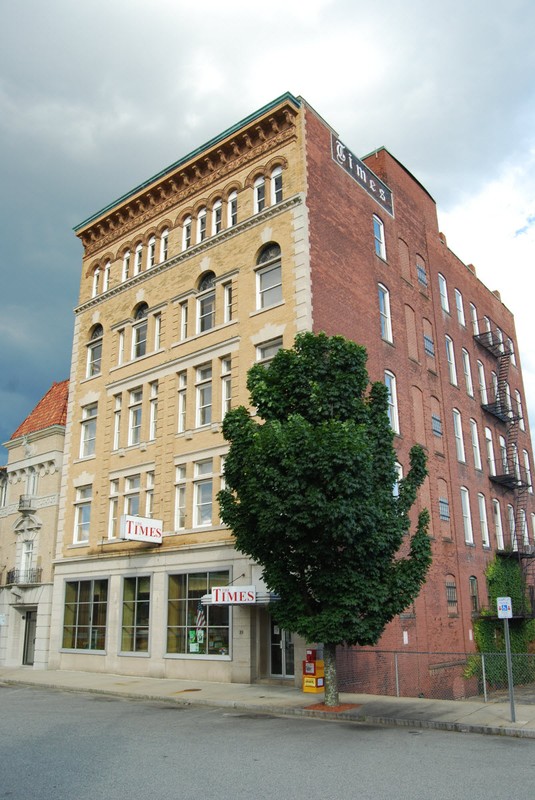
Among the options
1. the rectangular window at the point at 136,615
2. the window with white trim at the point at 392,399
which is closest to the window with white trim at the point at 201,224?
the window with white trim at the point at 392,399

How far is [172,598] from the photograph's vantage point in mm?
26188

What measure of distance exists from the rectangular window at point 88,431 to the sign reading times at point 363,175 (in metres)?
15.7

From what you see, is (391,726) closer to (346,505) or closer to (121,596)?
(346,505)

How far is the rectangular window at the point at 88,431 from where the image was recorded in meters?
32.6

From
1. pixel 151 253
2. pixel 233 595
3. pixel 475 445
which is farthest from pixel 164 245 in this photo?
pixel 475 445

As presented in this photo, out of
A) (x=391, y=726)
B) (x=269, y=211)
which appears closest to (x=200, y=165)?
(x=269, y=211)

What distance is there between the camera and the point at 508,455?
131 ft

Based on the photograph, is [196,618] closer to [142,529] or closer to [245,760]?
[142,529]

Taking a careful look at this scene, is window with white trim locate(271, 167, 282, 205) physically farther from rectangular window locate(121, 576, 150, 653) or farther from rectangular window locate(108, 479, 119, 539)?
rectangular window locate(121, 576, 150, 653)

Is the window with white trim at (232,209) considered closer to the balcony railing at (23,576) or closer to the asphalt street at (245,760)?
the balcony railing at (23,576)

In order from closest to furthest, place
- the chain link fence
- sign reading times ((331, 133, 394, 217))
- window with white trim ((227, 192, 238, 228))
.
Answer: the chain link fence
window with white trim ((227, 192, 238, 228))
sign reading times ((331, 133, 394, 217))

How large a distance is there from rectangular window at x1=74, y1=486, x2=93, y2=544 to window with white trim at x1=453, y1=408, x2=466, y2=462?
17.9m

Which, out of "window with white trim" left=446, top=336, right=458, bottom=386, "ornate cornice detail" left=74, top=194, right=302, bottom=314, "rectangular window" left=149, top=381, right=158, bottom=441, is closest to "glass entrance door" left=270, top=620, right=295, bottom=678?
"rectangular window" left=149, top=381, right=158, bottom=441

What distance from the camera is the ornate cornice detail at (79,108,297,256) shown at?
2766cm
